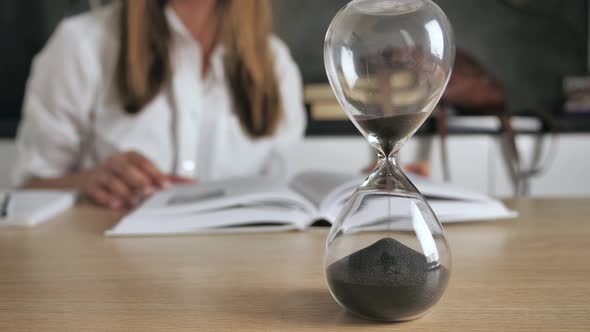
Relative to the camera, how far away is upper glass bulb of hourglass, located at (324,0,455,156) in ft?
1.35

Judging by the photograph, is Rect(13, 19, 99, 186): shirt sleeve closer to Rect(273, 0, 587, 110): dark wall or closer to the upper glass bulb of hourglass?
the upper glass bulb of hourglass

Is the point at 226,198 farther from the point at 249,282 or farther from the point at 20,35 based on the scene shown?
the point at 20,35

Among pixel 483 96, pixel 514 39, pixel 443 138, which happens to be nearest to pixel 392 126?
pixel 443 138

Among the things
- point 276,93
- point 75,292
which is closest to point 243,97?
point 276,93

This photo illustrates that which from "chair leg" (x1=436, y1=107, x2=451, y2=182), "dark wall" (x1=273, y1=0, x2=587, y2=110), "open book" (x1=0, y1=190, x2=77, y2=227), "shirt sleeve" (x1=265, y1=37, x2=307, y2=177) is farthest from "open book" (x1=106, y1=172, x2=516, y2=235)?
"dark wall" (x1=273, y1=0, x2=587, y2=110)

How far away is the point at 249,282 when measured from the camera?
0.55 m

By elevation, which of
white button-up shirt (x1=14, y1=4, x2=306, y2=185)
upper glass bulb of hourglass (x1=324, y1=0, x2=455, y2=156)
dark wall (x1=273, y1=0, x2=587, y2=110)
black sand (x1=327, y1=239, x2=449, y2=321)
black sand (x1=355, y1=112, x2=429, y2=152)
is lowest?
dark wall (x1=273, y1=0, x2=587, y2=110)

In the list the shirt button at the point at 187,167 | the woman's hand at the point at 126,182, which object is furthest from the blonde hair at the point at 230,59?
the woman's hand at the point at 126,182

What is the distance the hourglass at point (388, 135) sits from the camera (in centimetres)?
41

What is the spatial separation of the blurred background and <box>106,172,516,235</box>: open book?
1219 mm

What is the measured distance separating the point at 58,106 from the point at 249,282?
1006 millimetres

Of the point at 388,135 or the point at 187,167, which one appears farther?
the point at 187,167

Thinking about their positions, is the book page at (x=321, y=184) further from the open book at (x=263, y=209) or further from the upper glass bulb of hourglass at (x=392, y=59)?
the upper glass bulb of hourglass at (x=392, y=59)

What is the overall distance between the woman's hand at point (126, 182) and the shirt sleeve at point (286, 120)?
1.83ft
